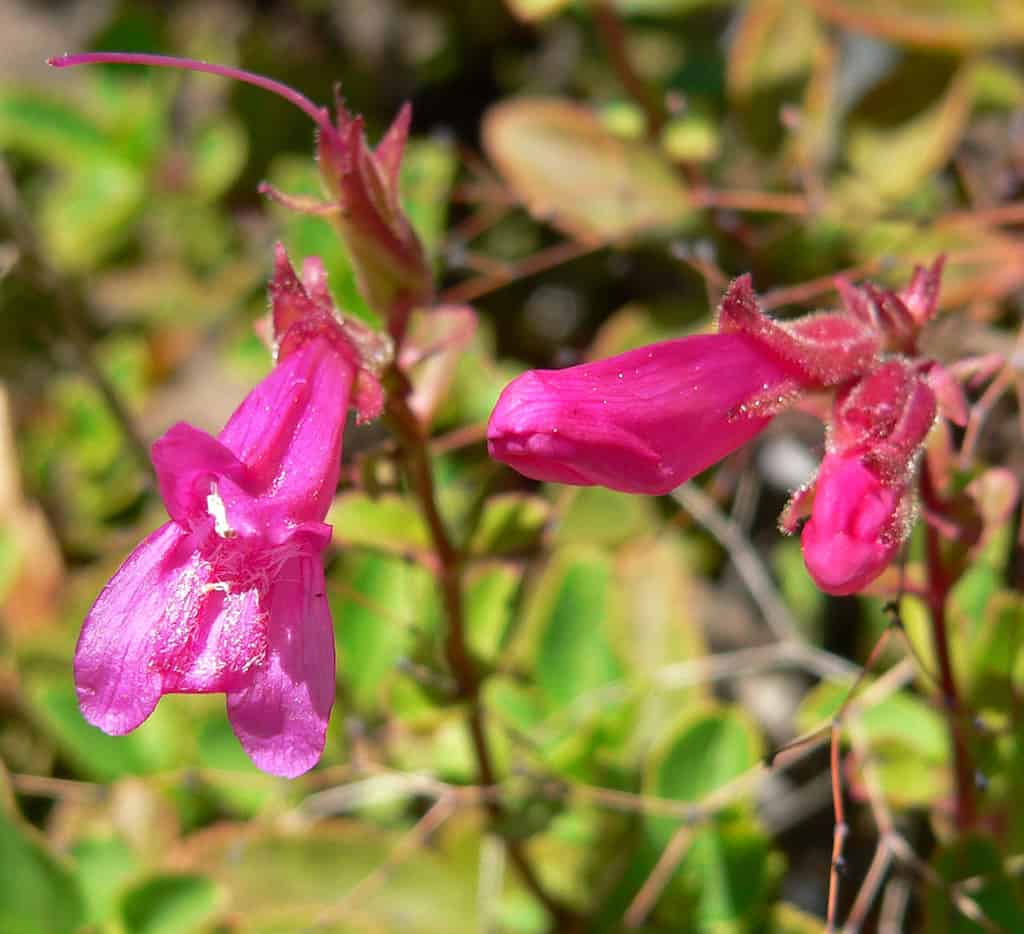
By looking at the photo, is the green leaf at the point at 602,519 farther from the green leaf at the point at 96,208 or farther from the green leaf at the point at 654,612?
the green leaf at the point at 96,208

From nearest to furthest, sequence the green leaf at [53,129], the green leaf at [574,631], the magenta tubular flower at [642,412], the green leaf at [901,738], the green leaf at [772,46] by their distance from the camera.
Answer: the magenta tubular flower at [642,412] < the green leaf at [901,738] < the green leaf at [574,631] < the green leaf at [772,46] < the green leaf at [53,129]

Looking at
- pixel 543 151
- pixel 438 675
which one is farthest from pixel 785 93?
pixel 438 675

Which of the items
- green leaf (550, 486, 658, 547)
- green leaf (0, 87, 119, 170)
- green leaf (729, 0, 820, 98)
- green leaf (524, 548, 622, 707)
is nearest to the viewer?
green leaf (524, 548, 622, 707)

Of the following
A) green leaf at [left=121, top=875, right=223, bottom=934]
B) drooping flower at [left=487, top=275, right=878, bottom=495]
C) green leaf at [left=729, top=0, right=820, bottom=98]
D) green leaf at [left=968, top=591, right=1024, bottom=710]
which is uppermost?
drooping flower at [left=487, top=275, right=878, bottom=495]

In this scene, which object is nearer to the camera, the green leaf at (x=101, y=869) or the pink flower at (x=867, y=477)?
the pink flower at (x=867, y=477)

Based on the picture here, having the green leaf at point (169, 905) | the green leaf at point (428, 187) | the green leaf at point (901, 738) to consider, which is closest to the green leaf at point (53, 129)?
the green leaf at point (428, 187)

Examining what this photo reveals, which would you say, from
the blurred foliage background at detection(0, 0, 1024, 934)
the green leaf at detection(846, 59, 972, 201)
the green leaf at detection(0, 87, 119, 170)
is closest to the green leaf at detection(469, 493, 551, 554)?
the blurred foliage background at detection(0, 0, 1024, 934)

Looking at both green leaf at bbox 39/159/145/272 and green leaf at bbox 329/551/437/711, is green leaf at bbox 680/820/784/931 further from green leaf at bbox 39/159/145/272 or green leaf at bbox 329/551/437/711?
green leaf at bbox 39/159/145/272

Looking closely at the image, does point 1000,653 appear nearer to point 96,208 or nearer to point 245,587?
point 245,587

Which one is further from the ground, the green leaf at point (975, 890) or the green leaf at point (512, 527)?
the green leaf at point (512, 527)
